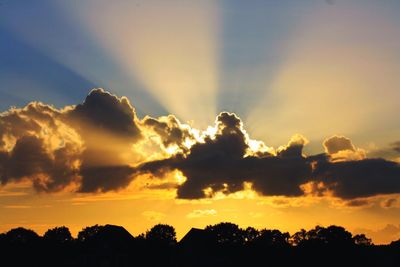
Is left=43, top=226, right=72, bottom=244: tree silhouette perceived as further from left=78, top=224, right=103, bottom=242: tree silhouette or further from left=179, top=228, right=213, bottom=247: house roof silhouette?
left=179, top=228, right=213, bottom=247: house roof silhouette

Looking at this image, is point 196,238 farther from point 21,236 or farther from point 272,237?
point 21,236

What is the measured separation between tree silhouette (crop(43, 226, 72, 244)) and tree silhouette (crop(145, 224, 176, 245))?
83.8 ft

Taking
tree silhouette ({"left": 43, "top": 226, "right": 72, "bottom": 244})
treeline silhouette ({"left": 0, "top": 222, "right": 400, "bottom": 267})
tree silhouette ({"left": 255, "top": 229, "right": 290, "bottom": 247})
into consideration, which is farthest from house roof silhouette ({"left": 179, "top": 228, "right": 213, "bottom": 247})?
tree silhouette ({"left": 43, "top": 226, "right": 72, "bottom": 244})

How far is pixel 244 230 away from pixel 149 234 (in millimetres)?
32087

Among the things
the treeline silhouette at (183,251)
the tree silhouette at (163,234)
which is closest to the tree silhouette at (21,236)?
the treeline silhouette at (183,251)

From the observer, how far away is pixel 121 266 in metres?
158

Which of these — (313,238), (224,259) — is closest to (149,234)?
(224,259)

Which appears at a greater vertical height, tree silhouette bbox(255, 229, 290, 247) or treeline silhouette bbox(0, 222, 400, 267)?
tree silhouette bbox(255, 229, 290, 247)

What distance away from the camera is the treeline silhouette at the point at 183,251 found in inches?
6304

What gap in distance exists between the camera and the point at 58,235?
600ft

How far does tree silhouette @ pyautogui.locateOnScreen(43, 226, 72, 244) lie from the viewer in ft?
591

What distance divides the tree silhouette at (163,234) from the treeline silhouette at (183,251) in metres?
0.31

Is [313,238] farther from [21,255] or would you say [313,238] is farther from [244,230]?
[21,255]

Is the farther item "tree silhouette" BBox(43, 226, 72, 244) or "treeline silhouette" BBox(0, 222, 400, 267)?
"tree silhouette" BBox(43, 226, 72, 244)
